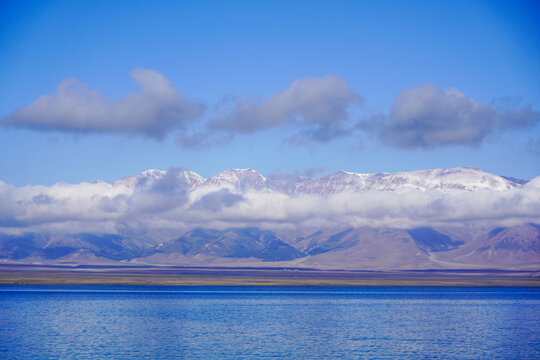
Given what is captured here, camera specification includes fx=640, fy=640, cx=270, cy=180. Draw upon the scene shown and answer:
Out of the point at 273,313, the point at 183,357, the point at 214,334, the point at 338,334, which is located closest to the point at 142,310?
the point at 273,313

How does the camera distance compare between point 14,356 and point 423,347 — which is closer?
point 14,356

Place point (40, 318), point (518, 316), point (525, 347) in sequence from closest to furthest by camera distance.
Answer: point (525, 347)
point (40, 318)
point (518, 316)

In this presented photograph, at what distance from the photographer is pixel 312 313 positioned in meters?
99.4

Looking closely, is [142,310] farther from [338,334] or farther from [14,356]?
[14,356]

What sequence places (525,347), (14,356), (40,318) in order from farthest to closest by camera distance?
(40,318) < (525,347) < (14,356)

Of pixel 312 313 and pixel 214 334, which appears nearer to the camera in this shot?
pixel 214 334

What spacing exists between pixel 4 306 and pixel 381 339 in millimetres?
64483

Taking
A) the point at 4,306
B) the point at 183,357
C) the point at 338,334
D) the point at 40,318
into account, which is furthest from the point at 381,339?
the point at 4,306

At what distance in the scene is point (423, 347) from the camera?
62594mm

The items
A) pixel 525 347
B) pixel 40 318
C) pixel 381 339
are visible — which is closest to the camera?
pixel 525 347

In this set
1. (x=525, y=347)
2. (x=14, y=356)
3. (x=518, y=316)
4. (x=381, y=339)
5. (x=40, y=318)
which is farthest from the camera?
(x=518, y=316)

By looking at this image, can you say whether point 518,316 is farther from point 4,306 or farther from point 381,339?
point 4,306

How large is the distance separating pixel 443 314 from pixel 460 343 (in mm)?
35259

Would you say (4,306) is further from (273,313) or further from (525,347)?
(525,347)
